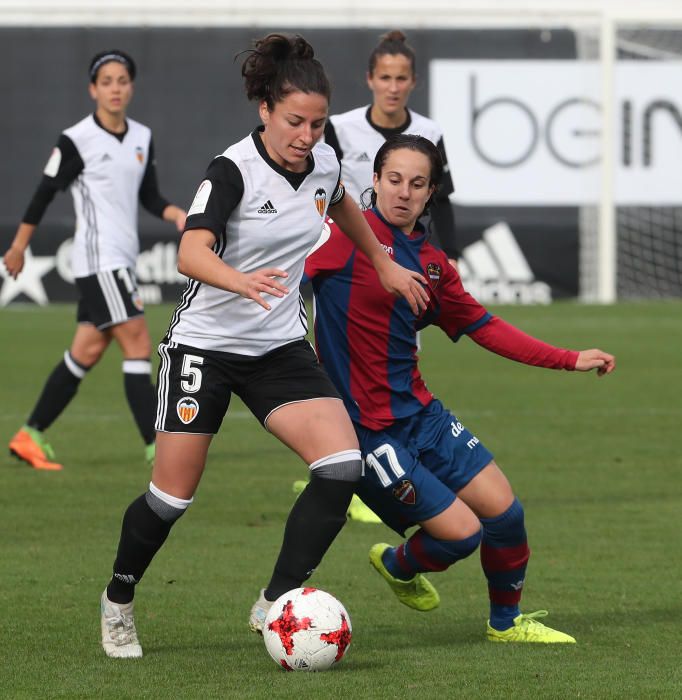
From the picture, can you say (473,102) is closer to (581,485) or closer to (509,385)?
(509,385)

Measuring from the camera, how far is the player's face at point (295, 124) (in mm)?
4754

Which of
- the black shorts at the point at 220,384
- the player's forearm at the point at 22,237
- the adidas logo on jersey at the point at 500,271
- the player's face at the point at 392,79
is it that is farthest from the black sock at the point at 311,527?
the adidas logo on jersey at the point at 500,271

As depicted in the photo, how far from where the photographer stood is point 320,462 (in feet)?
16.0

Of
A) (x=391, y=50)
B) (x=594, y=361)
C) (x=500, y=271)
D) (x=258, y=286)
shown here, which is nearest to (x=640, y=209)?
(x=500, y=271)

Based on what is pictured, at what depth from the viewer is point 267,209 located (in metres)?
4.85

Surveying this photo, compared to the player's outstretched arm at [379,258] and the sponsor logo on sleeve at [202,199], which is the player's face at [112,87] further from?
the sponsor logo on sleeve at [202,199]

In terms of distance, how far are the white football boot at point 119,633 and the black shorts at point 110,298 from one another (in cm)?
442

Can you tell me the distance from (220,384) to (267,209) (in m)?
0.56

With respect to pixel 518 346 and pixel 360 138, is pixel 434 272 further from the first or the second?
pixel 360 138

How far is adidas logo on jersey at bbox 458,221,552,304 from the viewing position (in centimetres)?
2322

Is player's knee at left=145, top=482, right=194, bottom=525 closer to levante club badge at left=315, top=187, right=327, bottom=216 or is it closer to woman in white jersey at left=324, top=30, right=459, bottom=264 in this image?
levante club badge at left=315, top=187, right=327, bottom=216

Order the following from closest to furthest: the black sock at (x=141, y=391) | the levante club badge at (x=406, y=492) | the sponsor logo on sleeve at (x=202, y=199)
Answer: the sponsor logo on sleeve at (x=202, y=199), the levante club badge at (x=406, y=492), the black sock at (x=141, y=391)

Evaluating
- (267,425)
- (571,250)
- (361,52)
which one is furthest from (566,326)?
(267,425)

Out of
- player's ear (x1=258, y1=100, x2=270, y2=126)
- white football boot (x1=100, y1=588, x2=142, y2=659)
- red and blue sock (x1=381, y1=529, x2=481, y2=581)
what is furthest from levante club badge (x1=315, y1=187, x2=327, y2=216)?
white football boot (x1=100, y1=588, x2=142, y2=659)
